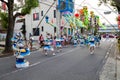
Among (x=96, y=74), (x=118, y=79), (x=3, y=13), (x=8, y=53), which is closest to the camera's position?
(x=118, y=79)

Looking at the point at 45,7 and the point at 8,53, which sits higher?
the point at 45,7

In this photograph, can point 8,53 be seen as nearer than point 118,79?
No

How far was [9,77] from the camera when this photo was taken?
10984 mm

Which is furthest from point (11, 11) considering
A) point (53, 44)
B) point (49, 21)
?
point (49, 21)

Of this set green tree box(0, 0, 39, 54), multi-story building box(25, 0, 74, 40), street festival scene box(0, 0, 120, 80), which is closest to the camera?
street festival scene box(0, 0, 120, 80)

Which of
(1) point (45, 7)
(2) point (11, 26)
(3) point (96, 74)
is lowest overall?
(3) point (96, 74)

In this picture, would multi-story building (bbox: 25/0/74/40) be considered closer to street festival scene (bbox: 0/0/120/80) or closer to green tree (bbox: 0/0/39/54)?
street festival scene (bbox: 0/0/120/80)

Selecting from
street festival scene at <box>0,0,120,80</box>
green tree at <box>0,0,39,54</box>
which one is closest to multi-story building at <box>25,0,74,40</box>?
street festival scene at <box>0,0,120,80</box>

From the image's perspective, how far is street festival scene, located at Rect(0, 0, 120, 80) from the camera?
12.4 meters

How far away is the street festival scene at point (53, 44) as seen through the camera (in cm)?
1238

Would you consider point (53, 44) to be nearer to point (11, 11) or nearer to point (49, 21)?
point (11, 11)

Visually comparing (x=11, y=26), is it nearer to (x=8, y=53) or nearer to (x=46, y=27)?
(x=8, y=53)

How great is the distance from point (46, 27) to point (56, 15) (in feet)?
11.3

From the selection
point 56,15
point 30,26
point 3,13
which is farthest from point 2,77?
point 30,26
